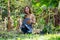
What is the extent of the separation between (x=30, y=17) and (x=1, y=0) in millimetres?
2500

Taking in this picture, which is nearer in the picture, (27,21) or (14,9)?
(27,21)

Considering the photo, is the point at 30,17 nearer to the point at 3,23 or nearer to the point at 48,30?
the point at 48,30

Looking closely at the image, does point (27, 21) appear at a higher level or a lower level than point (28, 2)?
lower

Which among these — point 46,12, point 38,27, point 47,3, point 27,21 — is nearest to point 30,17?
point 27,21

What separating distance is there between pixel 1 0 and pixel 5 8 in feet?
1.45

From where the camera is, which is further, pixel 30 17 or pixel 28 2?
pixel 28 2

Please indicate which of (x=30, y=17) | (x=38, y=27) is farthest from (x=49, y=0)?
(x=38, y=27)

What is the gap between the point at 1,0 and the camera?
8.98 metres

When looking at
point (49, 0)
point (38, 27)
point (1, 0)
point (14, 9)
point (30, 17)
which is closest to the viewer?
point (49, 0)

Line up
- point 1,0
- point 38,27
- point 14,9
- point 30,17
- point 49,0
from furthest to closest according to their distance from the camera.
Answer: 1. point 14,9
2. point 1,0
3. point 38,27
4. point 30,17
5. point 49,0

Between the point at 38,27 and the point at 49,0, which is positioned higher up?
the point at 49,0

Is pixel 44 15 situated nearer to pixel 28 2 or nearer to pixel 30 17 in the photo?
pixel 28 2

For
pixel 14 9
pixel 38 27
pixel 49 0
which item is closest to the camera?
pixel 49 0

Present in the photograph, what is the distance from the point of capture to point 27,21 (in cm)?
701
